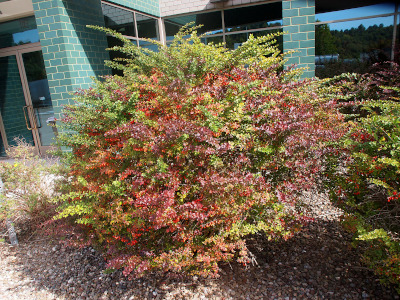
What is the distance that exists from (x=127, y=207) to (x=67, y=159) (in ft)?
3.50

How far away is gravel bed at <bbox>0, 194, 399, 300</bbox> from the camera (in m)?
2.96

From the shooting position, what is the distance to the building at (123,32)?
19.6ft

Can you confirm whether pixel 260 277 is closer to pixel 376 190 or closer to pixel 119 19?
pixel 376 190

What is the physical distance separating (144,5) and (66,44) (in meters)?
3.19

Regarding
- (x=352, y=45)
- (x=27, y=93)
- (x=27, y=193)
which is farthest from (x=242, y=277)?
(x=27, y=93)

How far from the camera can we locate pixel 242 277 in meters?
3.19

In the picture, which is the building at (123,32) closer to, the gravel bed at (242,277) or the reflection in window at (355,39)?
the reflection in window at (355,39)

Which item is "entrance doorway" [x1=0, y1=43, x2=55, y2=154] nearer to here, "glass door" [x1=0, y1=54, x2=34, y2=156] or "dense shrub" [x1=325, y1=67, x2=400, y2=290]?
"glass door" [x1=0, y1=54, x2=34, y2=156]

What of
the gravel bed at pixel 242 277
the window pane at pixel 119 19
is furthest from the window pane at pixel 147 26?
the gravel bed at pixel 242 277

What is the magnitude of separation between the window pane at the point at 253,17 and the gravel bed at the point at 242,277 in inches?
234

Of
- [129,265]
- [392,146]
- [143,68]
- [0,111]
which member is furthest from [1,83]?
[392,146]

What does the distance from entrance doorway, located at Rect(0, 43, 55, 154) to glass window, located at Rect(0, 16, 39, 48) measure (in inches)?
5.8

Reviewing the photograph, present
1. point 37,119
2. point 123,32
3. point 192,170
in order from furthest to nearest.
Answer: point 37,119
point 123,32
point 192,170

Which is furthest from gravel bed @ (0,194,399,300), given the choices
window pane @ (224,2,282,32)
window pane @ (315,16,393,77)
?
window pane @ (224,2,282,32)
